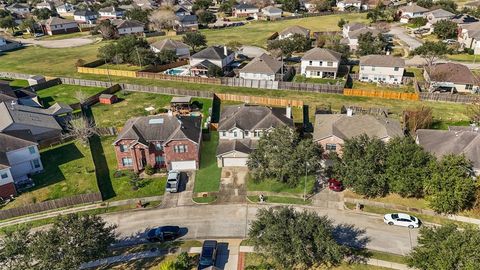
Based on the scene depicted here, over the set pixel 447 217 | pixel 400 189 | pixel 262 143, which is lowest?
pixel 447 217

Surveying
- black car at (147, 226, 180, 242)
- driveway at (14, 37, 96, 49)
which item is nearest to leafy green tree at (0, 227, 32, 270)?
black car at (147, 226, 180, 242)

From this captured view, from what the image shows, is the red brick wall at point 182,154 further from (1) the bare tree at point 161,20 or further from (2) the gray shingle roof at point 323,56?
(1) the bare tree at point 161,20

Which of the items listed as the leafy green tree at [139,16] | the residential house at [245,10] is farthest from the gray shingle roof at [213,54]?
the residential house at [245,10]

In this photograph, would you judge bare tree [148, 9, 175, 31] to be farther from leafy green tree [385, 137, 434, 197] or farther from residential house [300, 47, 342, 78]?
leafy green tree [385, 137, 434, 197]

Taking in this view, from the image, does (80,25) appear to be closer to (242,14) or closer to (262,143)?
(242,14)

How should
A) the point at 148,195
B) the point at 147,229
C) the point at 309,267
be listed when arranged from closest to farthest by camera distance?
1. the point at 309,267
2. the point at 147,229
3. the point at 148,195

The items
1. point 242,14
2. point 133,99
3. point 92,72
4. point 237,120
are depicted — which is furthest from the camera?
point 242,14

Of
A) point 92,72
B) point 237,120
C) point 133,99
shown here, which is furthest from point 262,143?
point 92,72
